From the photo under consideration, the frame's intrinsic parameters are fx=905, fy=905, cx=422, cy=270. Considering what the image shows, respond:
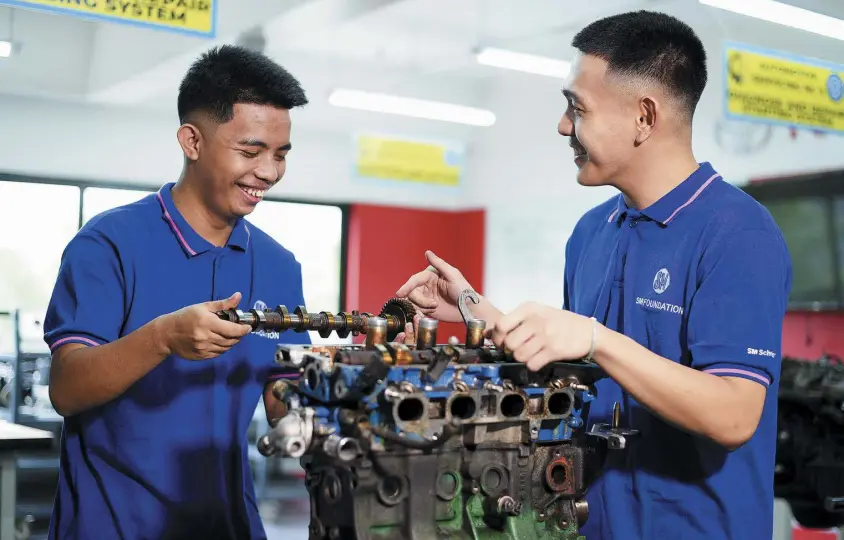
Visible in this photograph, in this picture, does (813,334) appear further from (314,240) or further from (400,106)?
(314,240)

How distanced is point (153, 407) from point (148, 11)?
5.49 ft

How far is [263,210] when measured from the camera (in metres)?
11.1

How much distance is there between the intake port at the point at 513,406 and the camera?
158 centimetres

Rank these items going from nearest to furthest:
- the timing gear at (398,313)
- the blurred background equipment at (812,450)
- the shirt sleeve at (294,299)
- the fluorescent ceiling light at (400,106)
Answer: the timing gear at (398,313)
the shirt sleeve at (294,299)
the blurred background equipment at (812,450)
the fluorescent ceiling light at (400,106)

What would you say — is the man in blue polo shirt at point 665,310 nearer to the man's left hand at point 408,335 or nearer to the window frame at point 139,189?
the man's left hand at point 408,335

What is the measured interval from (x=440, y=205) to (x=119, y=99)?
4.47 meters

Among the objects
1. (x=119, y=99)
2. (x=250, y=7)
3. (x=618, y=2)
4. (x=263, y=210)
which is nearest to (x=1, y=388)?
(x=250, y=7)

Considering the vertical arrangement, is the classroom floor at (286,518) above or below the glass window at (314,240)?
below

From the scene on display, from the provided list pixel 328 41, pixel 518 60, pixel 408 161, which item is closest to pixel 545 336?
pixel 518 60

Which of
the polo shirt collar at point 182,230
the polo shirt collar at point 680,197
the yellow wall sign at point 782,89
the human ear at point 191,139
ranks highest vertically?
the yellow wall sign at point 782,89

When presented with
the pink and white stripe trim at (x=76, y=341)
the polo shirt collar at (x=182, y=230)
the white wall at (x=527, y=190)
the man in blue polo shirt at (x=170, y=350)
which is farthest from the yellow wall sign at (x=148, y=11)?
the white wall at (x=527, y=190)

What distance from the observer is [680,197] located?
76.2 inches

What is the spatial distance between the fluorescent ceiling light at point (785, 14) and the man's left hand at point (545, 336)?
13.3ft

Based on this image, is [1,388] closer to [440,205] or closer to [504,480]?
[504,480]
